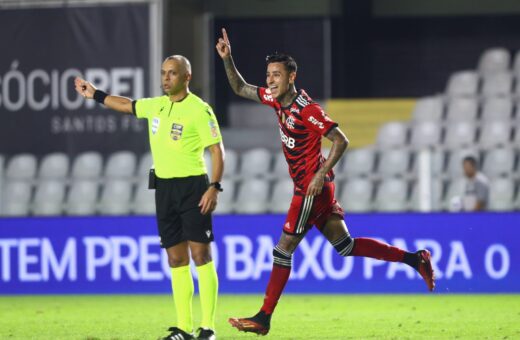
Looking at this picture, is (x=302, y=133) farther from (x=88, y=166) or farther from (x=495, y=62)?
(x=495, y=62)

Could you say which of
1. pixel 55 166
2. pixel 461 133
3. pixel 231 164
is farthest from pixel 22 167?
pixel 461 133

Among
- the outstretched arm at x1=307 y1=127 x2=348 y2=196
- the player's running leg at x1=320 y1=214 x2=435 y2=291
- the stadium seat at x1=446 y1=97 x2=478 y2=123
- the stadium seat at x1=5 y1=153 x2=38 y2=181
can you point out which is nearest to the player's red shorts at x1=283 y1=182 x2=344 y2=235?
the player's running leg at x1=320 y1=214 x2=435 y2=291

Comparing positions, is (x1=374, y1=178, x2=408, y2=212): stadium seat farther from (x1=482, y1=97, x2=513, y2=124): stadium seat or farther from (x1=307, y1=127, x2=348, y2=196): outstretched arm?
(x1=307, y1=127, x2=348, y2=196): outstretched arm

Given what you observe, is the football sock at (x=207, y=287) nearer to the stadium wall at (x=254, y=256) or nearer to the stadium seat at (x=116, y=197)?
the stadium wall at (x=254, y=256)

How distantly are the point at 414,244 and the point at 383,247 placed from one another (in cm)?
382

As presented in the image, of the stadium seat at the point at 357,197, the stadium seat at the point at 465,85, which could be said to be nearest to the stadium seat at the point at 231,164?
the stadium seat at the point at 357,197

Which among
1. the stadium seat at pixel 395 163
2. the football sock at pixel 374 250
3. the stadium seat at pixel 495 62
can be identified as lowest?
the football sock at pixel 374 250

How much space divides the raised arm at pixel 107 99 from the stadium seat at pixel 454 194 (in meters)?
5.39

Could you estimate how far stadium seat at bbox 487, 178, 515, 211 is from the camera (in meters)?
13.3

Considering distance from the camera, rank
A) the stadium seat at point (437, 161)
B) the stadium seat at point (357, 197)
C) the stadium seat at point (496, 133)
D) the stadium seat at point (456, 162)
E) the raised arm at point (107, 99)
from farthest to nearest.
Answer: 1. the stadium seat at point (496, 133)
2. the stadium seat at point (357, 197)
3. the stadium seat at point (456, 162)
4. the stadium seat at point (437, 161)
5. the raised arm at point (107, 99)

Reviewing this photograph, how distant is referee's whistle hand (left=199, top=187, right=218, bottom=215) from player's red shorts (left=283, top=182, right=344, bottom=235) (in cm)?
79

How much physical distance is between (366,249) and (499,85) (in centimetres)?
815

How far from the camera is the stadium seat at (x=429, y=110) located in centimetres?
1662

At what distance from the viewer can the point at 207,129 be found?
8133 mm
